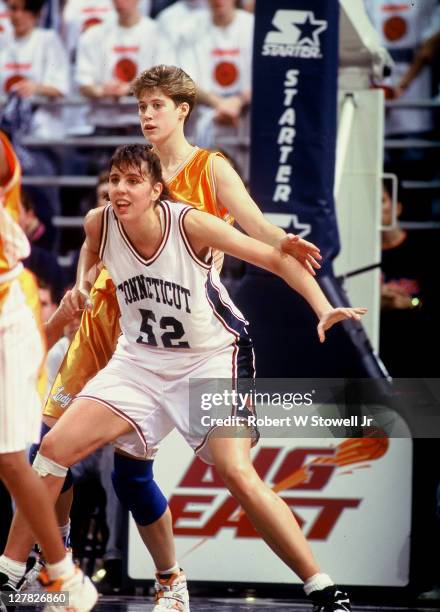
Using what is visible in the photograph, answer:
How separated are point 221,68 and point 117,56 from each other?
2.76 feet

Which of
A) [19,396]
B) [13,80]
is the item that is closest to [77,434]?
[19,396]

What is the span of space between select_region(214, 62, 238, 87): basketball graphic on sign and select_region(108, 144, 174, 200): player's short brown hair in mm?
4118

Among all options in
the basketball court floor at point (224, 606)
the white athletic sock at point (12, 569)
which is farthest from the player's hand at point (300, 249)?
the basketball court floor at point (224, 606)

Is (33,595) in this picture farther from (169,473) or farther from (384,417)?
(384,417)

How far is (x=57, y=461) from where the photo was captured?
152 inches

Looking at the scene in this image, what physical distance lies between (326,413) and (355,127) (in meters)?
1.94

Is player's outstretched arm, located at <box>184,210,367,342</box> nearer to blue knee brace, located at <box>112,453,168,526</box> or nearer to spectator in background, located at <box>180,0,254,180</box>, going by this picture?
blue knee brace, located at <box>112,453,168,526</box>

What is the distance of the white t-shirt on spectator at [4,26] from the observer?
879cm

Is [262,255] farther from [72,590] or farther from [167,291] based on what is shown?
[72,590]

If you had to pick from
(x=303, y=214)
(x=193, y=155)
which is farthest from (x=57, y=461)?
(x=303, y=214)

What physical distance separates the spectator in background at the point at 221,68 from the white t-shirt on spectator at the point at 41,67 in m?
1.07

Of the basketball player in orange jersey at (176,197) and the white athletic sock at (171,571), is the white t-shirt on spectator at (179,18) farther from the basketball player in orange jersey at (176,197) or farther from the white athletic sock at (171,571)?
the white athletic sock at (171,571)

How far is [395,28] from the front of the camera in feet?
26.3

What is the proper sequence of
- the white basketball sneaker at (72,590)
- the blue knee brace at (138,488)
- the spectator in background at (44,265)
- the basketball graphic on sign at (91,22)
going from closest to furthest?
the white basketball sneaker at (72,590) < the blue knee brace at (138,488) < the spectator in background at (44,265) < the basketball graphic on sign at (91,22)
